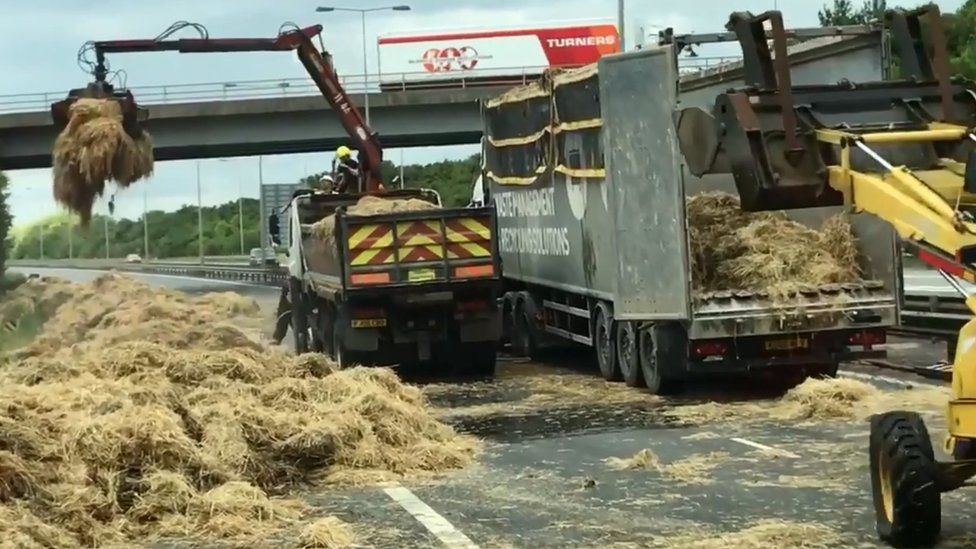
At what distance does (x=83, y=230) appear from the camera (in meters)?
24.5

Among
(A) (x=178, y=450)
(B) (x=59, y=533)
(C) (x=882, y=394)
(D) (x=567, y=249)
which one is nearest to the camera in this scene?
(B) (x=59, y=533)

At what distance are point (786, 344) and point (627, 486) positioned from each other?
19.0 feet

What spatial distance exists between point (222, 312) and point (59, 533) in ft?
62.1

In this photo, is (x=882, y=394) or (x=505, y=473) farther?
(x=882, y=394)

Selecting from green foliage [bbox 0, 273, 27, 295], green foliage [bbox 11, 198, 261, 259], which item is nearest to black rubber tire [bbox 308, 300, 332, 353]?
green foliage [bbox 0, 273, 27, 295]

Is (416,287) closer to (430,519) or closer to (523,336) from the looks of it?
(523,336)

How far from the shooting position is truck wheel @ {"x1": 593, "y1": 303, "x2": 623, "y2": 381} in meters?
19.0

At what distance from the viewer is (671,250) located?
1661 cm

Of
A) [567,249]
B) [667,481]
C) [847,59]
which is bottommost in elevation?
[667,481]

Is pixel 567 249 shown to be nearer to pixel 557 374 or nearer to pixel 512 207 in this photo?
pixel 557 374

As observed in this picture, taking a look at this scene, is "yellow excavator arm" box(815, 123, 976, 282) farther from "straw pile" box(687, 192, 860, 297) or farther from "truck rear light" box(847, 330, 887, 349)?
"truck rear light" box(847, 330, 887, 349)

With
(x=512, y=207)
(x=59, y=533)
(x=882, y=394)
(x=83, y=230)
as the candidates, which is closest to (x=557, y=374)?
(x=512, y=207)

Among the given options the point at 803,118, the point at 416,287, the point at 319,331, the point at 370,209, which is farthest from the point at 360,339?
the point at 803,118

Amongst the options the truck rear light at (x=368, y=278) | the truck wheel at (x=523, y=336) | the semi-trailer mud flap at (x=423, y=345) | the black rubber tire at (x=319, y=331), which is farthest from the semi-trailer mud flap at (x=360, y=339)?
the truck wheel at (x=523, y=336)
